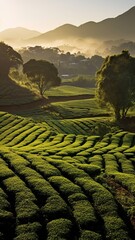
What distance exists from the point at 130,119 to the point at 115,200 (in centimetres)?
5486

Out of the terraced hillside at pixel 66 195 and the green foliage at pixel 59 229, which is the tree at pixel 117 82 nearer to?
the terraced hillside at pixel 66 195

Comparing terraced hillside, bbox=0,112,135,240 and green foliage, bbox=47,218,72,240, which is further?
terraced hillside, bbox=0,112,135,240

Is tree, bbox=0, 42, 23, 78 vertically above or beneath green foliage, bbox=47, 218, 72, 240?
above

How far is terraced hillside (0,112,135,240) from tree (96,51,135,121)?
117ft

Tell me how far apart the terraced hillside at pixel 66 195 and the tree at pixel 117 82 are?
1407 inches

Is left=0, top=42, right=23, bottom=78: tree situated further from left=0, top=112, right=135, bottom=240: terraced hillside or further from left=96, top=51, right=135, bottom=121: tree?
left=0, top=112, right=135, bottom=240: terraced hillside

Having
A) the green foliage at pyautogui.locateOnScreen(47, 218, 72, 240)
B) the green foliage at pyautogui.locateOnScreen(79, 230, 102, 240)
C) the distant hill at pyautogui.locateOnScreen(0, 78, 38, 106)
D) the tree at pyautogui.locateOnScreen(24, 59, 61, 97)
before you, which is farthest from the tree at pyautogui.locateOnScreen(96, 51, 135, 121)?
the green foliage at pyautogui.locateOnScreen(79, 230, 102, 240)

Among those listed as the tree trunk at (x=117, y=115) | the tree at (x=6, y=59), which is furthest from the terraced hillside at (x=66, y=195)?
the tree at (x=6, y=59)

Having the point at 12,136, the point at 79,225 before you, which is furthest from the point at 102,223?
the point at 12,136

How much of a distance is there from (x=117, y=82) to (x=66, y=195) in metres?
52.1

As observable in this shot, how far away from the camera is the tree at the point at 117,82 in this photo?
75.4 m

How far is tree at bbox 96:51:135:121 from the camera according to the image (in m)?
75.4

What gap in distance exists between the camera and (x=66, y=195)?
26.0 meters

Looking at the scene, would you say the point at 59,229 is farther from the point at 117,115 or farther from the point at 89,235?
the point at 117,115
